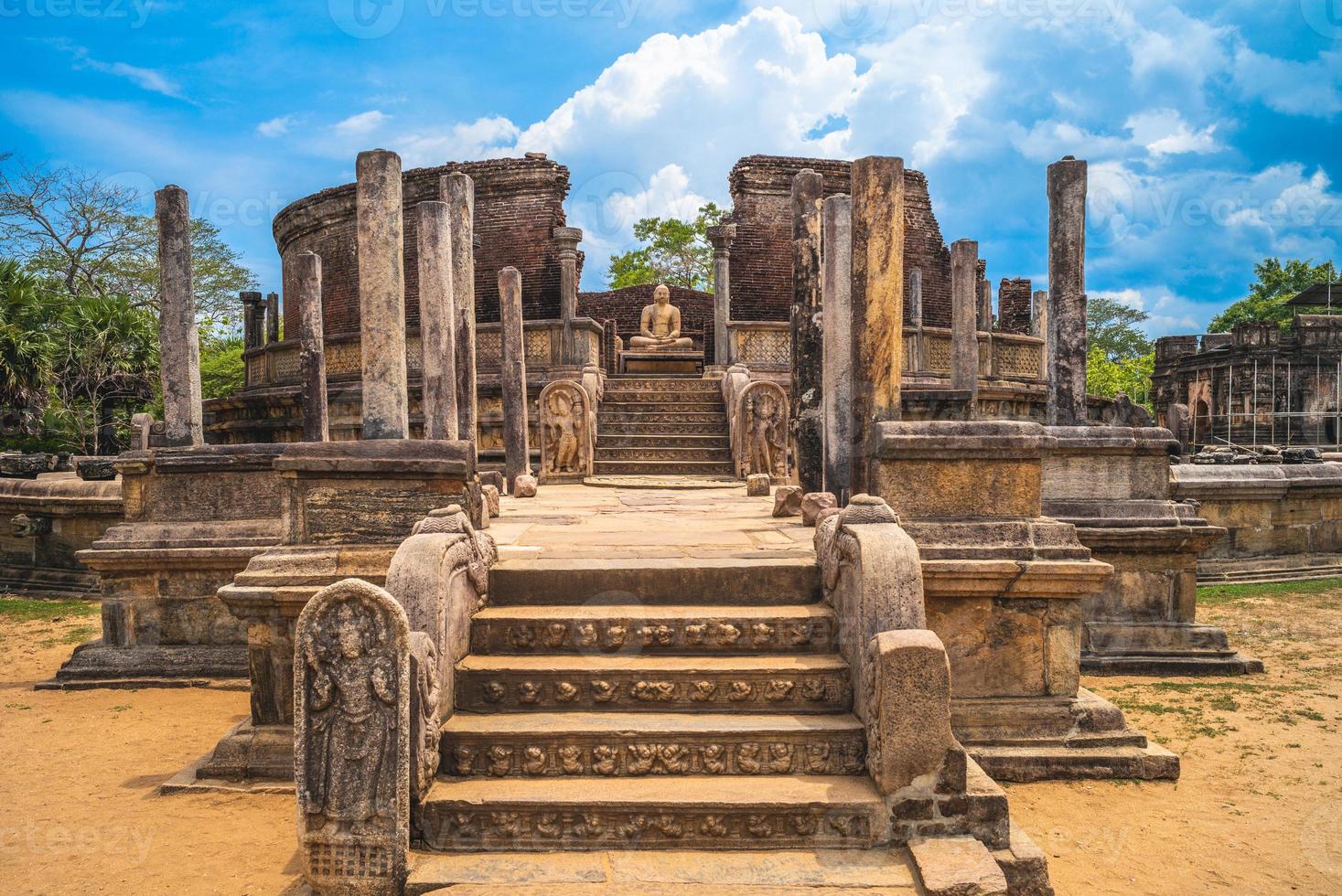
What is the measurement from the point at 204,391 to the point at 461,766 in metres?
31.3

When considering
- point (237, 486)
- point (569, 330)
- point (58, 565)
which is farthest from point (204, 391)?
point (237, 486)

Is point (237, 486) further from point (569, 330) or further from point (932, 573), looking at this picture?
point (569, 330)

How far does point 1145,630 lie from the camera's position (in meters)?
6.65

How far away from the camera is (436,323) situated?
26.7 feet

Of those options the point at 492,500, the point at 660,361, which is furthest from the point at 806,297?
the point at 660,361

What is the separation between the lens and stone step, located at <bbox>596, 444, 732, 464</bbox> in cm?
1264

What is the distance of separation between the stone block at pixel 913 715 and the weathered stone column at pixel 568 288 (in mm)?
13170

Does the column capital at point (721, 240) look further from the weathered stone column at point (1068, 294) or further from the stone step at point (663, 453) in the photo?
the weathered stone column at point (1068, 294)

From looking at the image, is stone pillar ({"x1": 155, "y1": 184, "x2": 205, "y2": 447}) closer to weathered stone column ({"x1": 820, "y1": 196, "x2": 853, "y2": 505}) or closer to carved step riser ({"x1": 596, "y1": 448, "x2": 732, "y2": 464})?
weathered stone column ({"x1": 820, "y1": 196, "x2": 853, "y2": 505})

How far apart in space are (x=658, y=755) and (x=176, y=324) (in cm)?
657

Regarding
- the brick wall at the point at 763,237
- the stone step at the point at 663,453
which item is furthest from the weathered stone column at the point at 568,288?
the brick wall at the point at 763,237

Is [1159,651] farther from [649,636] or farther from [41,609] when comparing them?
[41,609]

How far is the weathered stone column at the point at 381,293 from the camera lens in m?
5.80

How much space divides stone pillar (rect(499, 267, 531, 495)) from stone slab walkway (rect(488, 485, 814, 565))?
1380mm
